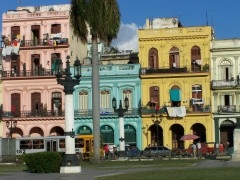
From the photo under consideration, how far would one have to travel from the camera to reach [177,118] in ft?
246

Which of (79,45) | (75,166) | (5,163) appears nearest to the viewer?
(75,166)

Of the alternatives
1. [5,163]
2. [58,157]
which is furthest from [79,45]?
[58,157]

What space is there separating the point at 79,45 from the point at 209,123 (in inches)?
823

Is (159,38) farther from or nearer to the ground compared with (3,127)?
farther from the ground

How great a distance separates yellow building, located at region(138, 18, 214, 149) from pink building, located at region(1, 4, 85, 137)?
10.2m

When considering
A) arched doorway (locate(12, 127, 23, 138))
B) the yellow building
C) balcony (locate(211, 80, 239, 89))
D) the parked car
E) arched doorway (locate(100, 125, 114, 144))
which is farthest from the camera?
arched doorway (locate(12, 127, 23, 138))

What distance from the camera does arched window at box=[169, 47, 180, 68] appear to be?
76250mm

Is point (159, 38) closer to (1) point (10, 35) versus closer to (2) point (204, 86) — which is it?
(2) point (204, 86)

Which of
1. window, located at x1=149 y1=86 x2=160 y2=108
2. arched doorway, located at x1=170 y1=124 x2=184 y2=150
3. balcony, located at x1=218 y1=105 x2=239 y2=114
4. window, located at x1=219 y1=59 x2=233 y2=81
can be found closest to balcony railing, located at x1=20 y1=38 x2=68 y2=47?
window, located at x1=149 y1=86 x2=160 y2=108

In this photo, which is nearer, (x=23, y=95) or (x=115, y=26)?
(x=115, y=26)

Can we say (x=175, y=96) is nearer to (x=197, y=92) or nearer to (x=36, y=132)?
(x=197, y=92)

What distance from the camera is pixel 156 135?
76312 mm

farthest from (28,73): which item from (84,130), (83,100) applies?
(84,130)

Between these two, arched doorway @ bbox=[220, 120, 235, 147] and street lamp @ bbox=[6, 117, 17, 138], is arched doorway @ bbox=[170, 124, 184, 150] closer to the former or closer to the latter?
arched doorway @ bbox=[220, 120, 235, 147]
